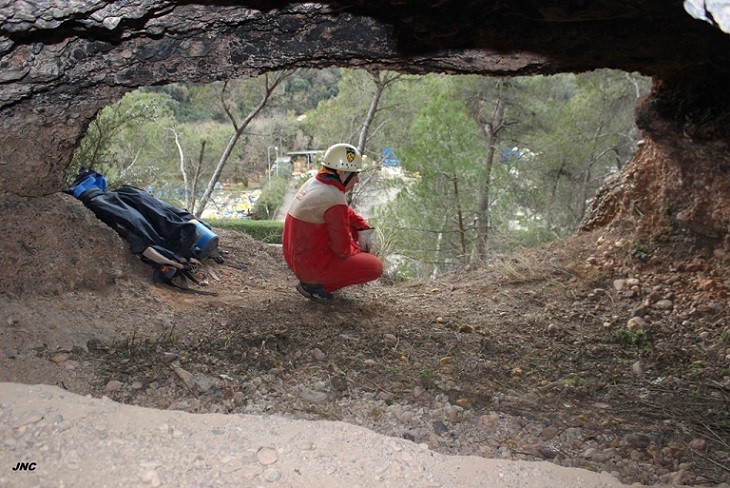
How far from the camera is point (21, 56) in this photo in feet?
8.32

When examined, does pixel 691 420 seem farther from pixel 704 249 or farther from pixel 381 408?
pixel 704 249

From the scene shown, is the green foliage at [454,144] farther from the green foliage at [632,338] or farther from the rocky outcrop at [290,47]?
the rocky outcrop at [290,47]

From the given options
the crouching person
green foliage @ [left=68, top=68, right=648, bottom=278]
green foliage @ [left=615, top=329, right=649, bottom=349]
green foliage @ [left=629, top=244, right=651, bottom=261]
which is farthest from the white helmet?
green foliage @ [left=68, top=68, right=648, bottom=278]

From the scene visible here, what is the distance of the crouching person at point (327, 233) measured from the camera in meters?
3.91

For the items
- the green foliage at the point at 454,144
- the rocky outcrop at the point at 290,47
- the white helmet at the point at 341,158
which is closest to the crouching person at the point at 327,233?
the white helmet at the point at 341,158

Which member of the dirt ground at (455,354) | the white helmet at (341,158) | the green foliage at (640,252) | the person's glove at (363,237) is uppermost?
the white helmet at (341,158)

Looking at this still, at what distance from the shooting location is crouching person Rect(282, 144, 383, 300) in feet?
12.8

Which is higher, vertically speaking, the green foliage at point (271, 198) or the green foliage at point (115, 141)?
the green foliage at point (115, 141)

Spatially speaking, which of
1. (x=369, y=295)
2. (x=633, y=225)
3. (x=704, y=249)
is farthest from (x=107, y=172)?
(x=704, y=249)

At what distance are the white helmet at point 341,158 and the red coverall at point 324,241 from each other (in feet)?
0.41

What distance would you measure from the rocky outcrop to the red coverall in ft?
3.34

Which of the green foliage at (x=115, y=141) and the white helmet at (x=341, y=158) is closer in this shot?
the white helmet at (x=341, y=158)

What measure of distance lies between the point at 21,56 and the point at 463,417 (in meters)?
2.78

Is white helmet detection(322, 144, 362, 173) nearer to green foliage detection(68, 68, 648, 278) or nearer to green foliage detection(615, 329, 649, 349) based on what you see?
green foliage detection(615, 329, 649, 349)
